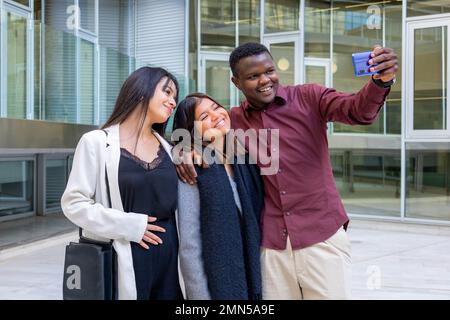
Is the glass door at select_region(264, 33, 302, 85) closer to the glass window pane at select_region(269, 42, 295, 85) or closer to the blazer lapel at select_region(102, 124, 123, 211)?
the glass window pane at select_region(269, 42, 295, 85)

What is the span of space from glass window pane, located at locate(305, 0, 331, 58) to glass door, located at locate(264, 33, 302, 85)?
0.94 ft

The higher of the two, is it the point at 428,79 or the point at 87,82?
the point at 428,79

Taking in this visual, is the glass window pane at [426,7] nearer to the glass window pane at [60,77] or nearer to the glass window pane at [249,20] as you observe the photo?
the glass window pane at [249,20]

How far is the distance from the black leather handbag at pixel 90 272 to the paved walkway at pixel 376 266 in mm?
3462

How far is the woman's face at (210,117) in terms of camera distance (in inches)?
83.5

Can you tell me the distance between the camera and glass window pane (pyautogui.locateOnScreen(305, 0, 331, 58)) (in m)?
11.9

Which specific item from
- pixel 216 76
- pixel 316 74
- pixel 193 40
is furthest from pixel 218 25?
pixel 316 74

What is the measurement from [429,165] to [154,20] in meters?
8.00

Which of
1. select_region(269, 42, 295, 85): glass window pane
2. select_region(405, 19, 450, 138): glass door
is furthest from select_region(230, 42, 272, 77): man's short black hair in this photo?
select_region(269, 42, 295, 85): glass window pane

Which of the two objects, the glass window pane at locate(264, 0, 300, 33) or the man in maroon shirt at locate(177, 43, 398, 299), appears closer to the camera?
the man in maroon shirt at locate(177, 43, 398, 299)

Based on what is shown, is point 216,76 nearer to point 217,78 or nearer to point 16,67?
point 217,78

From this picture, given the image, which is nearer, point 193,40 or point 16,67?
point 16,67

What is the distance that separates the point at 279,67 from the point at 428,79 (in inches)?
135

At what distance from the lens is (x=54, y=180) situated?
39.4ft
